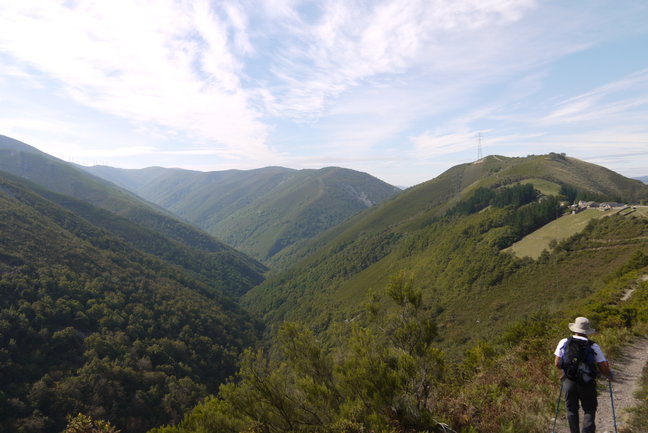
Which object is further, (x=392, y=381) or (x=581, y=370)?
(x=392, y=381)

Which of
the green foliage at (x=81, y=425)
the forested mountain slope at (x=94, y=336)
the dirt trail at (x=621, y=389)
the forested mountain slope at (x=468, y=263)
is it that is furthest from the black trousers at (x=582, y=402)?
the forested mountain slope at (x=94, y=336)

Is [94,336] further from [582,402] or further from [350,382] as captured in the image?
[582,402]

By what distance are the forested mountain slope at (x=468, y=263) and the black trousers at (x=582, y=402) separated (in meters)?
5.30

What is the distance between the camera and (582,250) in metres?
63.6

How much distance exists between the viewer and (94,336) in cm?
7194

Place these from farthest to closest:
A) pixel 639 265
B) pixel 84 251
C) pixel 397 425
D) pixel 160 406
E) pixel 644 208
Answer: pixel 84 251
pixel 644 208
pixel 160 406
pixel 639 265
pixel 397 425

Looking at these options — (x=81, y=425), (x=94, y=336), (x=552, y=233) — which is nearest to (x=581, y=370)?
(x=81, y=425)

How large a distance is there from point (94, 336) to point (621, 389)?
9397 cm

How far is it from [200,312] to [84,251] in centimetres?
4623

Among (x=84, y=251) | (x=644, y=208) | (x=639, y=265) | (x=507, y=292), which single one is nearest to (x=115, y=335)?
(x=84, y=251)

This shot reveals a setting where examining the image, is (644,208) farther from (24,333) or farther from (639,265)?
(24,333)

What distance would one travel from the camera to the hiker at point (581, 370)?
7.47 m

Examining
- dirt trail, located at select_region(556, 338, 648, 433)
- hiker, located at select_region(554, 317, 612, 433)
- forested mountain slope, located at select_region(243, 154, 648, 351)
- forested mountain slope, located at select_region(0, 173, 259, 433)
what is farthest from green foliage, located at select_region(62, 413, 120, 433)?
forested mountain slope, located at select_region(0, 173, 259, 433)

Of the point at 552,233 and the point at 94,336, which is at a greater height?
the point at 552,233
